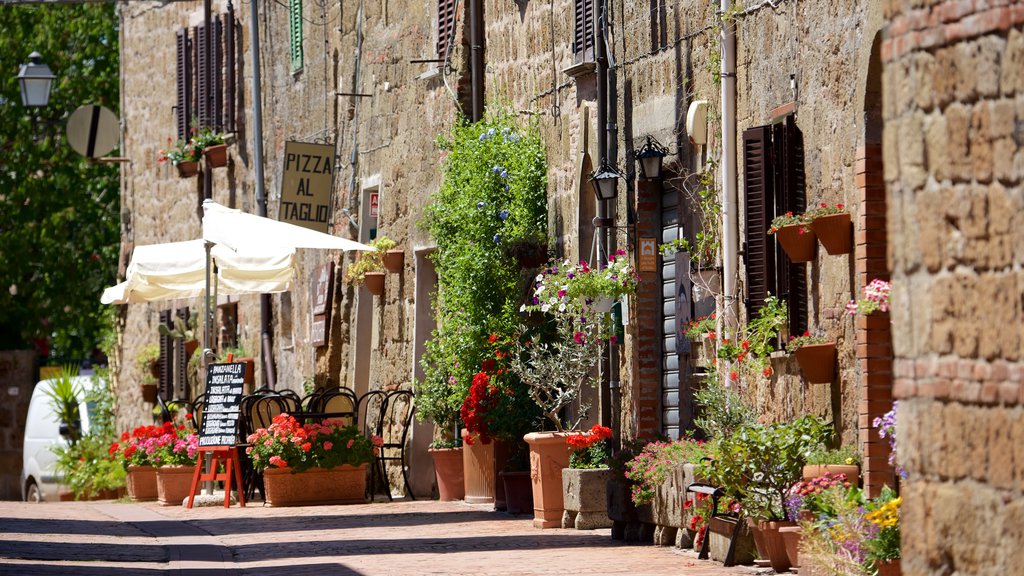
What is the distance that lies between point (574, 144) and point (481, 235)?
1.35m

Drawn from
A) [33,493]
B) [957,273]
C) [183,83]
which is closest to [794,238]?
[957,273]

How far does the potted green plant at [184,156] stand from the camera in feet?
73.0

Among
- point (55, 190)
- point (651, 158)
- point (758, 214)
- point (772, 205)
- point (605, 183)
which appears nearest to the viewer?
point (772, 205)

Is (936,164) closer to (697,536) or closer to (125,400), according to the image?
(697,536)

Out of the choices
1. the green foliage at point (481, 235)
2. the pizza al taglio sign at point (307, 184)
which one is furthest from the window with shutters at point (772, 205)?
the pizza al taglio sign at point (307, 184)

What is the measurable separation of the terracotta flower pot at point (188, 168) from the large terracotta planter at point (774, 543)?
47.4ft

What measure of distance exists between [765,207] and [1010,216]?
218 inches

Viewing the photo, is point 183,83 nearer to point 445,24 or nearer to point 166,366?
point 166,366

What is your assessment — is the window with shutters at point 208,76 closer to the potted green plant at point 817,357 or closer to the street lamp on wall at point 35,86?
the street lamp on wall at point 35,86

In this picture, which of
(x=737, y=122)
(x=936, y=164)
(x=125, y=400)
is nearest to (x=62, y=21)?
(x=125, y=400)

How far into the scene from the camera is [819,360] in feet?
30.4

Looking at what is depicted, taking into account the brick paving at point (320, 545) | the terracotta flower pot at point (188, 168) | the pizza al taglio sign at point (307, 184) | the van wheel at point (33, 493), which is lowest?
the van wheel at point (33, 493)

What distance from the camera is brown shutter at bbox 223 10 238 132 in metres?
21.3

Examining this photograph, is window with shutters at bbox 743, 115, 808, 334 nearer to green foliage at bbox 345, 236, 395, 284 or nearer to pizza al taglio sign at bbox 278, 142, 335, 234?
green foliage at bbox 345, 236, 395, 284
